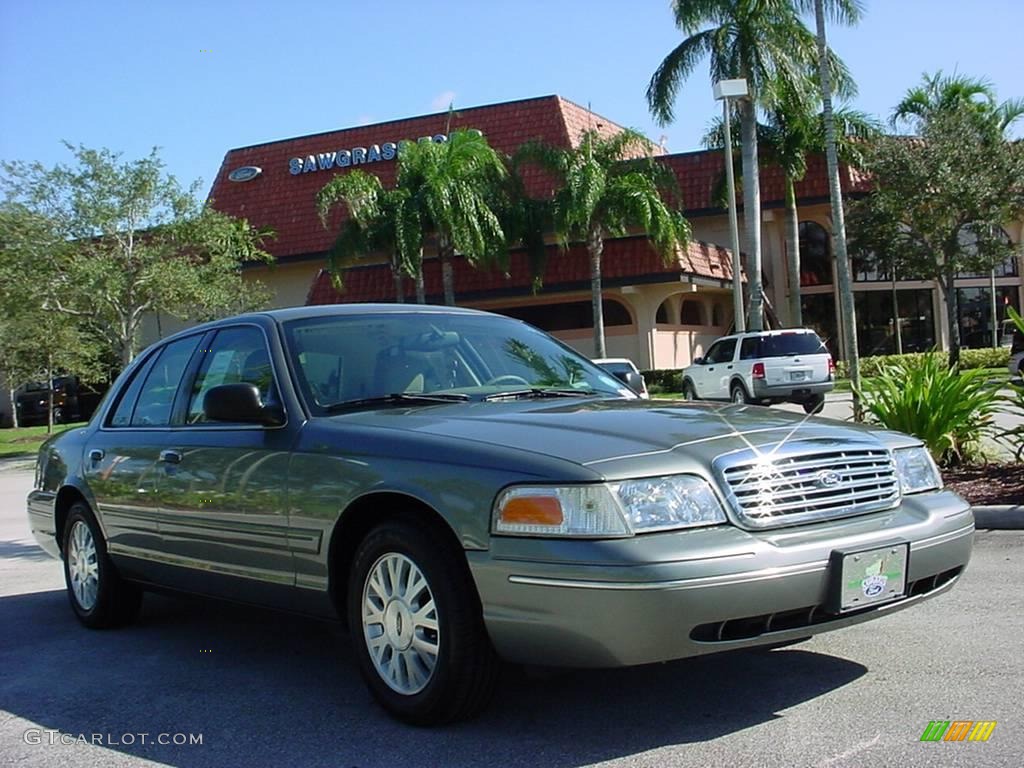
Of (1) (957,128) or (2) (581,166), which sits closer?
(2) (581,166)

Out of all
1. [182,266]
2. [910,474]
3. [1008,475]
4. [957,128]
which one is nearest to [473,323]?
[910,474]

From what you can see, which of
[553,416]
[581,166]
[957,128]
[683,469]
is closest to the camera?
[683,469]

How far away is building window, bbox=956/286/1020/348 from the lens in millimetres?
44188

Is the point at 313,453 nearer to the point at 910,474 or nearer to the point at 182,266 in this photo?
the point at 910,474

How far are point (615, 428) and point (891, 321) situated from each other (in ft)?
132

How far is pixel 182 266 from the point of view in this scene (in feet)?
90.9

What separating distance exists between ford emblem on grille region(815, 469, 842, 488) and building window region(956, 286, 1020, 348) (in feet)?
142

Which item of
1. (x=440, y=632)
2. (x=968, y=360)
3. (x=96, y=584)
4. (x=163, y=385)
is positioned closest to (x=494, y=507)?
(x=440, y=632)

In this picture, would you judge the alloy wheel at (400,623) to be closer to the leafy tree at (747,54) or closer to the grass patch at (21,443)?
the grass patch at (21,443)

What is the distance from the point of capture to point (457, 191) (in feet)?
103

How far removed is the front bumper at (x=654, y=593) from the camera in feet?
12.0

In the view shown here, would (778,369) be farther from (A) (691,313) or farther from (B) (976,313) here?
(B) (976,313)

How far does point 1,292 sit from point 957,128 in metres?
28.0

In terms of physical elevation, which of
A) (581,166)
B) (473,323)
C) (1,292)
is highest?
(581,166)
